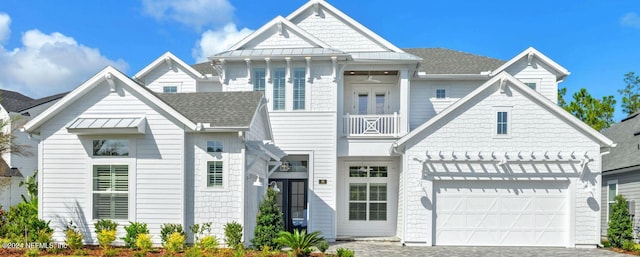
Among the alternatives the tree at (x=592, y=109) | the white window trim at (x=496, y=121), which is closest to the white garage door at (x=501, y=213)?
the white window trim at (x=496, y=121)

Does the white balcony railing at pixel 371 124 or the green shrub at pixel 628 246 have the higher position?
the white balcony railing at pixel 371 124

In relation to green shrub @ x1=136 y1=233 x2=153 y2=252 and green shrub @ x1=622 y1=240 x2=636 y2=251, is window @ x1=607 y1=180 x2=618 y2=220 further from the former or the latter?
green shrub @ x1=136 y1=233 x2=153 y2=252

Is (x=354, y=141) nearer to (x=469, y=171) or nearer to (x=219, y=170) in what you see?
(x=469, y=171)

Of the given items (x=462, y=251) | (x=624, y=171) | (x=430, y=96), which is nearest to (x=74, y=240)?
(x=462, y=251)

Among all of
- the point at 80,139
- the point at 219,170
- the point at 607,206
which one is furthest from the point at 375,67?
the point at 607,206

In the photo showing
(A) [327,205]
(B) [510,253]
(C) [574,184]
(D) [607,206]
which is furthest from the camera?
(D) [607,206]

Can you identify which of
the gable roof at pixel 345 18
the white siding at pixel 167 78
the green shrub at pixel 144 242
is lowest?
the green shrub at pixel 144 242

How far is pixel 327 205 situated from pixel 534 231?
23.1 ft

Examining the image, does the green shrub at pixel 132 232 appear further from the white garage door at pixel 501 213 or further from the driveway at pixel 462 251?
the white garage door at pixel 501 213

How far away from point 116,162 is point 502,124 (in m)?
12.0

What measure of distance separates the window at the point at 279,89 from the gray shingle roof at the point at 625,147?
526 inches

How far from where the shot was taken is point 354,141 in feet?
62.7

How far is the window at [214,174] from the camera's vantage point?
14.2 meters

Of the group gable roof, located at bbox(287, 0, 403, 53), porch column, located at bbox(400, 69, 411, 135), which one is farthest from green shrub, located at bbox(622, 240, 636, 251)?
gable roof, located at bbox(287, 0, 403, 53)
